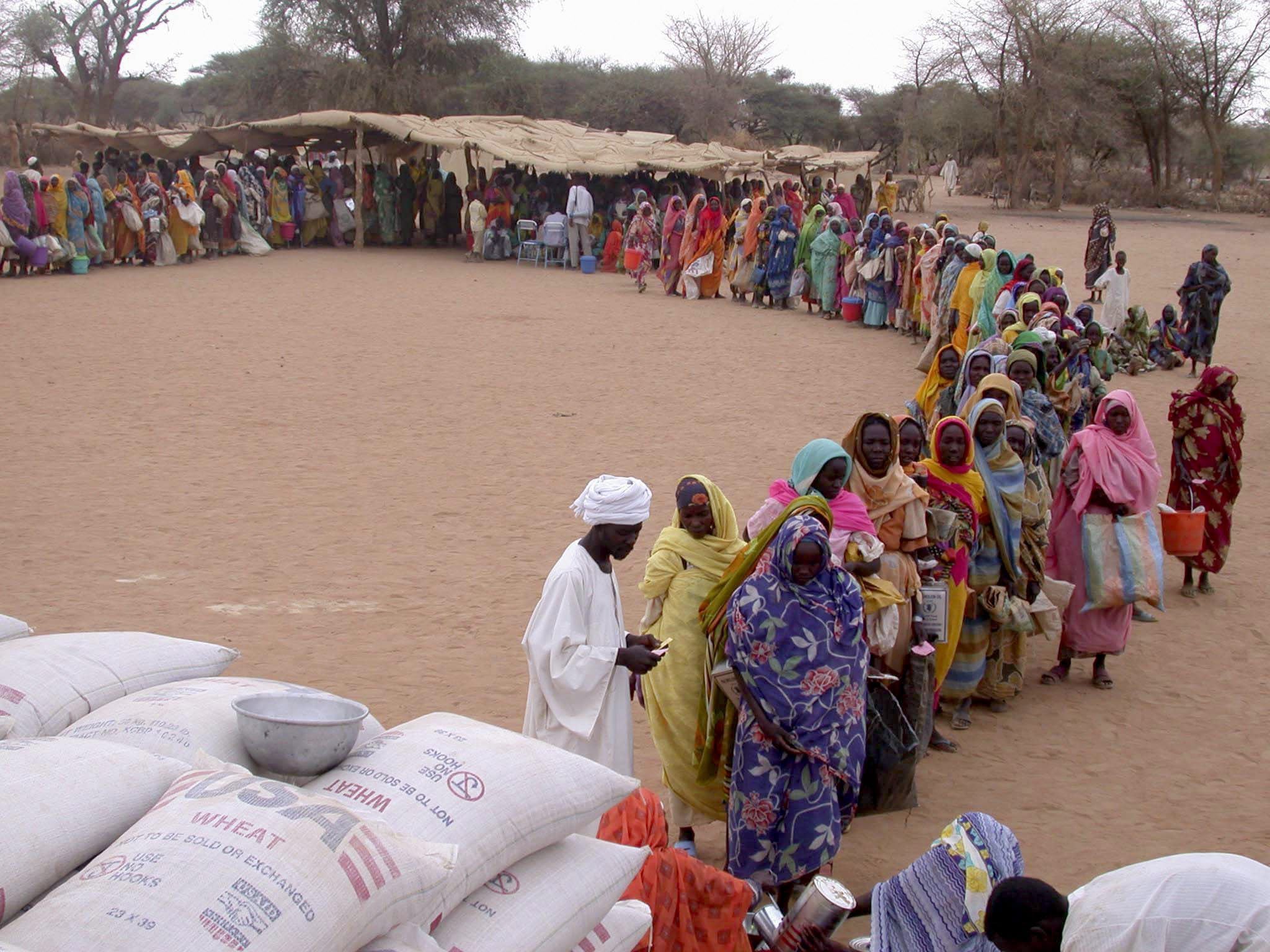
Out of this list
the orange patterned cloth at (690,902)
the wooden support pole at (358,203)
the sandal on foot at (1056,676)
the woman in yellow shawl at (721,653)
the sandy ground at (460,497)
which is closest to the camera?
the orange patterned cloth at (690,902)

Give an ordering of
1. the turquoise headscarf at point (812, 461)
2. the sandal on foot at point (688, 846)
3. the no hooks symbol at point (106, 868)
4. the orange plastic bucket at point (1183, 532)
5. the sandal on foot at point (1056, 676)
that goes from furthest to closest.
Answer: the orange plastic bucket at point (1183, 532), the sandal on foot at point (1056, 676), the turquoise headscarf at point (812, 461), the sandal on foot at point (688, 846), the no hooks symbol at point (106, 868)

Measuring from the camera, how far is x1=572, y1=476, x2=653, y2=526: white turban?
367 centimetres

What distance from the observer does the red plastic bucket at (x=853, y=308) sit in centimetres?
1730

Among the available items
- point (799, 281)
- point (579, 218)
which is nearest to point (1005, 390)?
point (799, 281)

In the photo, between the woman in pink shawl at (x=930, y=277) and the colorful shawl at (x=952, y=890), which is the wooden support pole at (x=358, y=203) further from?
the colorful shawl at (x=952, y=890)

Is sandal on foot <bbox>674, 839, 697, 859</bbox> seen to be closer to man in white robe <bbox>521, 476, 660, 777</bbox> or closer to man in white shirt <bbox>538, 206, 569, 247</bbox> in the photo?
man in white robe <bbox>521, 476, 660, 777</bbox>

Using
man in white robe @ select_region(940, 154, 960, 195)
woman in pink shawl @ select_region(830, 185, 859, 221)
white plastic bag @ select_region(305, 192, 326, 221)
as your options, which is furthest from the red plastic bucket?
man in white robe @ select_region(940, 154, 960, 195)

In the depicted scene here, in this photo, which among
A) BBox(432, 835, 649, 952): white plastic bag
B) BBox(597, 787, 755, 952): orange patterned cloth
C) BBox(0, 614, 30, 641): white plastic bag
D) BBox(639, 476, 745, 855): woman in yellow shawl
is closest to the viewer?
BBox(432, 835, 649, 952): white plastic bag

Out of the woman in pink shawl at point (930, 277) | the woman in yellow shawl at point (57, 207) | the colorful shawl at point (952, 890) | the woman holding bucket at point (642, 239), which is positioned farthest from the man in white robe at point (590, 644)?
the woman holding bucket at point (642, 239)

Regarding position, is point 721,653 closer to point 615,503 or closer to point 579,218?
point 615,503

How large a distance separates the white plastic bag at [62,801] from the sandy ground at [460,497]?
2.29 meters

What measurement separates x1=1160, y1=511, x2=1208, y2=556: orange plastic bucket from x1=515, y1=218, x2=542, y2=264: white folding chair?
61.1 feet

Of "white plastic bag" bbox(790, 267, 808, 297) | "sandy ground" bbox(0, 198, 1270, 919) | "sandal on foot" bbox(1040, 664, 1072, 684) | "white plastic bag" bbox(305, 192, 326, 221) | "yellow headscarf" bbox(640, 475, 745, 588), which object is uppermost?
"white plastic bag" bbox(305, 192, 326, 221)

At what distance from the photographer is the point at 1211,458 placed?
23.5ft
